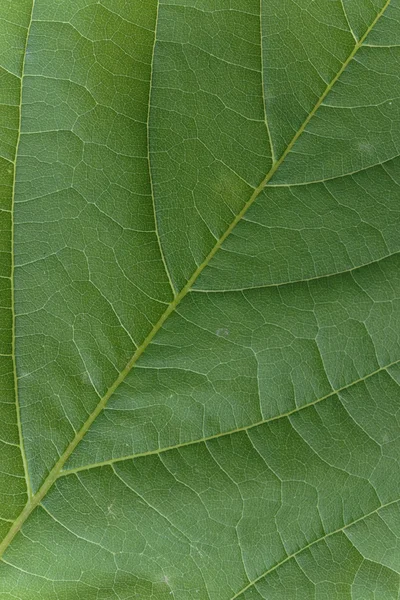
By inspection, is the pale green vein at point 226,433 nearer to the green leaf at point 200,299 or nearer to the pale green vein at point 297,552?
the green leaf at point 200,299

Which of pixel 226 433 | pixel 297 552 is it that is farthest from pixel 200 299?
pixel 297 552

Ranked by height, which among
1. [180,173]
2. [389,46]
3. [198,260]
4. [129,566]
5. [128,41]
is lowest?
[129,566]

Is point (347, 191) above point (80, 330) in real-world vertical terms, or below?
above

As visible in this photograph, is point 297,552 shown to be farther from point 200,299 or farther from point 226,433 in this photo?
point 200,299

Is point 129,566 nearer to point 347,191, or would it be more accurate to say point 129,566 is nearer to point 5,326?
point 5,326

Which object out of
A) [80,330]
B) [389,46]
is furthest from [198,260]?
[389,46]

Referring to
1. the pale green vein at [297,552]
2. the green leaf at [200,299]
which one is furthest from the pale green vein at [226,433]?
the pale green vein at [297,552]

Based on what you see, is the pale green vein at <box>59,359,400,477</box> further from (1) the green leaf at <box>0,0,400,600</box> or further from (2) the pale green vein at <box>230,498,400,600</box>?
(2) the pale green vein at <box>230,498,400,600</box>

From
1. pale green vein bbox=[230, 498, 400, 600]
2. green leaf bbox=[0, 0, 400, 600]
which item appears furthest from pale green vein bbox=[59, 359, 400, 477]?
pale green vein bbox=[230, 498, 400, 600]
